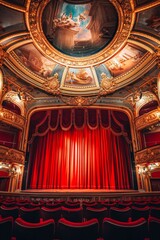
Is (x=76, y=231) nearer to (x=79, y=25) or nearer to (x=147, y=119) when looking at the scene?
(x=79, y=25)

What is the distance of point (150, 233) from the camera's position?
173cm

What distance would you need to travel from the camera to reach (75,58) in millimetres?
9102

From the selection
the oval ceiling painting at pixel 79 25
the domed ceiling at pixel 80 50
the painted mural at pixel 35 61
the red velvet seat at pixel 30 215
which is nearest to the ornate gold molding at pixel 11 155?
the domed ceiling at pixel 80 50

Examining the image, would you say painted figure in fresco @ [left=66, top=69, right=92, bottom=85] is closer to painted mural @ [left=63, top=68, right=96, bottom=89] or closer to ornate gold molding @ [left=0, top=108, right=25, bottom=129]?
painted mural @ [left=63, top=68, right=96, bottom=89]

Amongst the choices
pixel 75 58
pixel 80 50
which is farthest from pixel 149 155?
pixel 80 50

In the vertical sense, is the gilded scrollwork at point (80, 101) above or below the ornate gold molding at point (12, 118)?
above

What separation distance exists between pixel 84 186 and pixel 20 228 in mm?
10309

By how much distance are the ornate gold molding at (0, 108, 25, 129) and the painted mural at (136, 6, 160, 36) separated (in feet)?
27.7

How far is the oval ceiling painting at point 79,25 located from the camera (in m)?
7.03

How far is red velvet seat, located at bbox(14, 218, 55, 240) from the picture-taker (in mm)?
1539

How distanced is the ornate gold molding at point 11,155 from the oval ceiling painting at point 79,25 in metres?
6.43

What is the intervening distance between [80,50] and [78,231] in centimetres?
894

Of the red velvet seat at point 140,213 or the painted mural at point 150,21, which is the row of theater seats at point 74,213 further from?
the painted mural at point 150,21

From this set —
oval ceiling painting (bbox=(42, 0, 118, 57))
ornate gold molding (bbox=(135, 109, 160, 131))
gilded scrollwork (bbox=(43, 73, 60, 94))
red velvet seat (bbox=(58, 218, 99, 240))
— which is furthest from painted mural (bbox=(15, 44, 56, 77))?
Result: red velvet seat (bbox=(58, 218, 99, 240))
